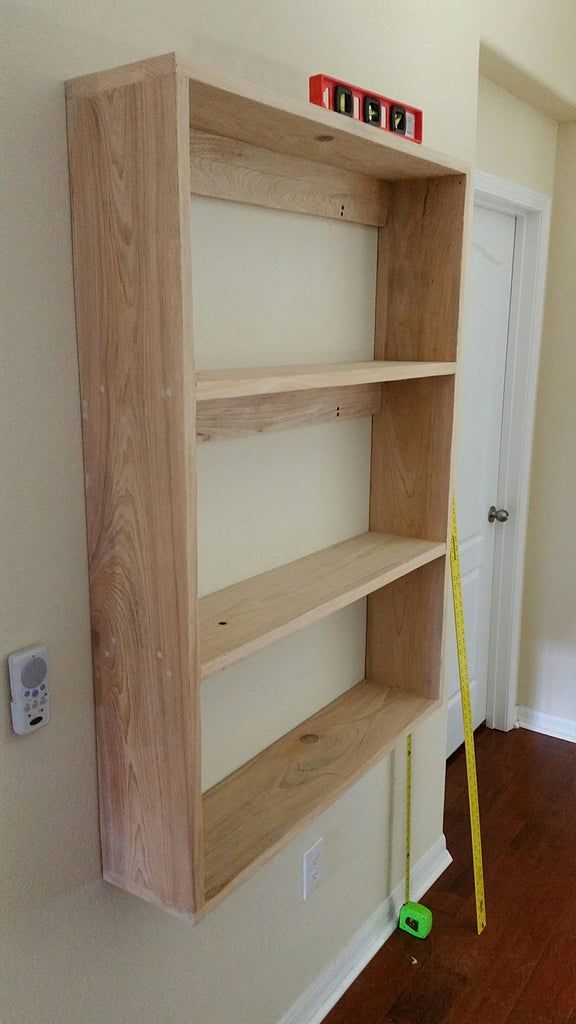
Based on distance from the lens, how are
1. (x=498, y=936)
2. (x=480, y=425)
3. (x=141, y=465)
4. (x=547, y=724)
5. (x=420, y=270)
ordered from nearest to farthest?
(x=141, y=465) < (x=420, y=270) < (x=498, y=936) < (x=480, y=425) < (x=547, y=724)

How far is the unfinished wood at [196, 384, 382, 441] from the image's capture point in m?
1.42

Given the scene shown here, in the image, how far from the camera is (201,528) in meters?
1.47

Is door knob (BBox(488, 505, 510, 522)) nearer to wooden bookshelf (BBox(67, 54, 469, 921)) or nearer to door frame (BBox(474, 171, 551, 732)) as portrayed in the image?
door frame (BBox(474, 171, 551, 732))

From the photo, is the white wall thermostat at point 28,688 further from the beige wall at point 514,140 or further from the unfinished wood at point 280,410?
the beige wall at point 514,140

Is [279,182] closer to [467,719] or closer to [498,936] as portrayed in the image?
[467,719]

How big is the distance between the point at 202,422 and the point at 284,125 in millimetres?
496

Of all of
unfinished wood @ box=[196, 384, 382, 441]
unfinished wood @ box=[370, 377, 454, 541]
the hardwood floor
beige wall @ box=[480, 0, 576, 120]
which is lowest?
the hardwood floor

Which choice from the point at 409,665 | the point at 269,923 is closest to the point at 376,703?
the point at 409,665

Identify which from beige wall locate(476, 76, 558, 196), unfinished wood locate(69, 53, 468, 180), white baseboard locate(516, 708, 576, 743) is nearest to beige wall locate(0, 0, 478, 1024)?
unfinished wood locate(69, 53, 468, 180)

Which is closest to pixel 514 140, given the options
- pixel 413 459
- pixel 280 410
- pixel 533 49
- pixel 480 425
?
pixel 533 49

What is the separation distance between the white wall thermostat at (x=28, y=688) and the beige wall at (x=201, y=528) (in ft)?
0.06

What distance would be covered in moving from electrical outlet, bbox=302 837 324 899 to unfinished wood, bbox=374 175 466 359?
1.21 m

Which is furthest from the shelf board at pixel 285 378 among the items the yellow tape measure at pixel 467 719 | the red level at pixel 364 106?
the yellow tape measure at pixel 467 719

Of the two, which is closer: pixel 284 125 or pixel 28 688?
pixel 28 688
